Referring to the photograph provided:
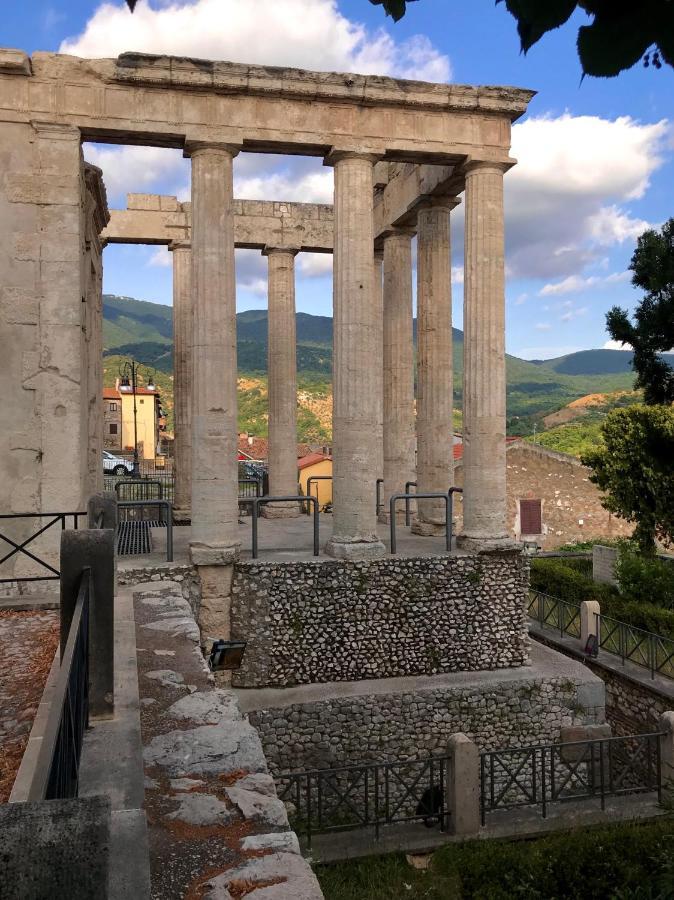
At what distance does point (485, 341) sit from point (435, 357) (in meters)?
2.56

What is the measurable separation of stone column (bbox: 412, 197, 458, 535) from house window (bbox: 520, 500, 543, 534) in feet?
51.3

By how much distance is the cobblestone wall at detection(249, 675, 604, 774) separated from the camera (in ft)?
36.3

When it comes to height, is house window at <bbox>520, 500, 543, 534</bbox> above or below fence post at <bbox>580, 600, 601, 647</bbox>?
above

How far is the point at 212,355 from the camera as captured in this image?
12.5 m

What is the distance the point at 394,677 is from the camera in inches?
488

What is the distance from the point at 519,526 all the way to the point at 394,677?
64.4 ft

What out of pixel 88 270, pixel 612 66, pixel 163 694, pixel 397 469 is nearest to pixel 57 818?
pixel 612 66

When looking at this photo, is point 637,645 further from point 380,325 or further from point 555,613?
point 380,325

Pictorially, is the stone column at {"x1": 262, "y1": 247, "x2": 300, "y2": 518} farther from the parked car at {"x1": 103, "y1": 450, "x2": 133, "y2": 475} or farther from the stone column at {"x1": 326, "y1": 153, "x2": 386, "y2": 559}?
the parked car at {"x1": 103, "y1": 450, "x2": 133, "y2": 475}

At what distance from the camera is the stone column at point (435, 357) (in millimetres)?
16094

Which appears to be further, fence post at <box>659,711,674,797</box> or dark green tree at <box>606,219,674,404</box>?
dark green tree at <box>606,219,674,404</box>

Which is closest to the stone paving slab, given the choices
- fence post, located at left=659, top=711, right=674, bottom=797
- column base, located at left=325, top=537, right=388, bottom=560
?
column base, located at left=325, top=537, right=388, bottom=560

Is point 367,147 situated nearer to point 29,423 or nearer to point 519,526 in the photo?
point 29,423

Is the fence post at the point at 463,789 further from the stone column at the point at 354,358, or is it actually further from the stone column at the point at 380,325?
Answer: the stone column at the point at 380,325
